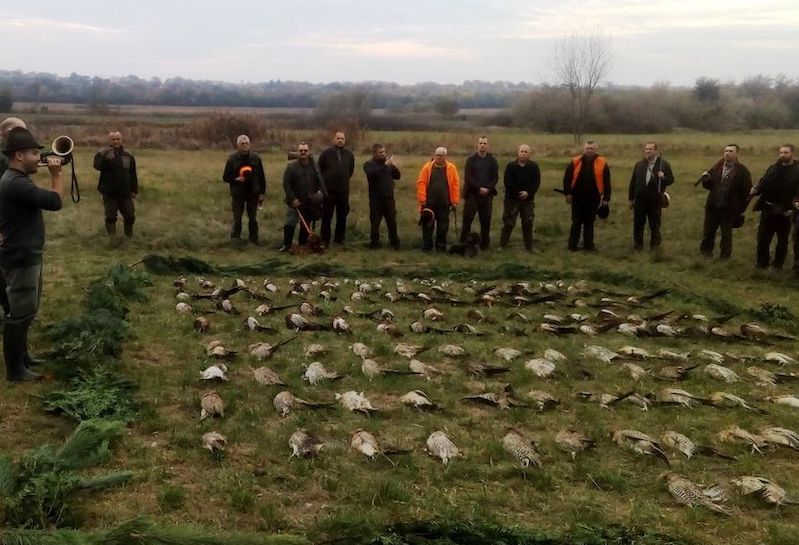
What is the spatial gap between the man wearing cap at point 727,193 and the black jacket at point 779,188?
0.38 meters

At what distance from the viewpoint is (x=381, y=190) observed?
46.4 ft

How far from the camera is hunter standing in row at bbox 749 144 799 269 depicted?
1236 cm

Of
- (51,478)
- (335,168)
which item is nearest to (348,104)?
(335,168)

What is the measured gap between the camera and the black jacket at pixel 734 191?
42.5 ft

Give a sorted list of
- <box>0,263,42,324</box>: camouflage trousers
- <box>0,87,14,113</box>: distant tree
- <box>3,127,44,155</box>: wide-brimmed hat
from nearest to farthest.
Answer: <box>3,127,44,155</box>: wide-brimmed hat → <box>0,263,42,324</box>: camouflage trousers → <box>0,87,14,113</box>: distant tree


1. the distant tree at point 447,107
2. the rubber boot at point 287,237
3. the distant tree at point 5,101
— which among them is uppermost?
the distant tree at point 447,107

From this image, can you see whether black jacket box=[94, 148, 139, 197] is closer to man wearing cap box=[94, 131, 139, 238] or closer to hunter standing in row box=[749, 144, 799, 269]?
man wearing cap box=[94, 131, 139, 238]

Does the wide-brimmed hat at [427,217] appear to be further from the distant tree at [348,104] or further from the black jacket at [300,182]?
the distant tree at [348,104]

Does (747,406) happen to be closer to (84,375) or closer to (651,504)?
(651,504)

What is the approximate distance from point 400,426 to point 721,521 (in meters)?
2.60

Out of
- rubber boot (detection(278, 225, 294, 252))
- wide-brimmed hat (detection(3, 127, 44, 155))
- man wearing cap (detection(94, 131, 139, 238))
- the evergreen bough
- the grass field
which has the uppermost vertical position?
wide-brimmed hat (detection(3, 127, 44, 155))

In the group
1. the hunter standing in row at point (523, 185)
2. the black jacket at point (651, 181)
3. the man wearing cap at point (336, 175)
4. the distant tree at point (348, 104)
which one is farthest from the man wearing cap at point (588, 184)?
the distant tree at point (348, 104)

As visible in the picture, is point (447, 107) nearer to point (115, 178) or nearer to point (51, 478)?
point (115, 178)

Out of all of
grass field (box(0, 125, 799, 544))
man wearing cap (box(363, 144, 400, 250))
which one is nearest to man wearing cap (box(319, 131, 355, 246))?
man wearing cap (box(363, 144, 400, 250))
